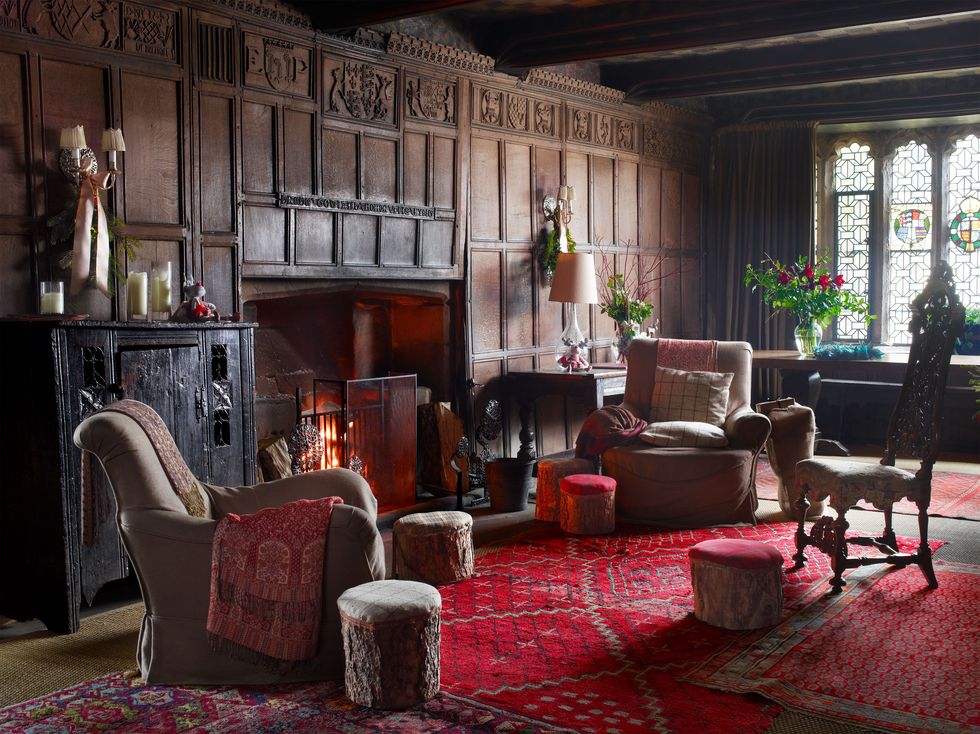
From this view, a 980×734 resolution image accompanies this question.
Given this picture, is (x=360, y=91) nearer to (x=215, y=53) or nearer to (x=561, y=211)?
(x=215, y=53)

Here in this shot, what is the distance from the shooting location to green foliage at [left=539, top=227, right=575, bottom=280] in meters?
8.00

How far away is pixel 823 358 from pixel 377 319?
3558mm

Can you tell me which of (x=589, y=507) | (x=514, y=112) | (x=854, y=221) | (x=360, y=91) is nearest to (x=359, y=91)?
(x=360, y=91)

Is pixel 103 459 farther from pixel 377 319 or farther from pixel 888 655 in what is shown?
pixel 377 319

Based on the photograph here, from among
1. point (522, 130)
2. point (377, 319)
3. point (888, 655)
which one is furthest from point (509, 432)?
point (888, 655)

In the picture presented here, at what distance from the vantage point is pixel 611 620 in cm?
433

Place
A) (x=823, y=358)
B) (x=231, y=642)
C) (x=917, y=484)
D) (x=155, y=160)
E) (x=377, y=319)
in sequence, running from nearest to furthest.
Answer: (x=231, y=642) < (x=917, y=484) < (x=155, y=160) < (x=377, y=319) < (x=823, y=358)

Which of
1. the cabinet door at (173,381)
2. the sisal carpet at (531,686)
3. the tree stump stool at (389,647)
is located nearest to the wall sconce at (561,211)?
the sisal carpet at (531,686)

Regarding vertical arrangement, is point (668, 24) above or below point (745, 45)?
below

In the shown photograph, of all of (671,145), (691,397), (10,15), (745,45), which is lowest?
(691,397)

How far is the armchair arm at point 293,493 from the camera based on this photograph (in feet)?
13.5

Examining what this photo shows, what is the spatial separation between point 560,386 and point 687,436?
1.47 metres

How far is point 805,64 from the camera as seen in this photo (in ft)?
26.7

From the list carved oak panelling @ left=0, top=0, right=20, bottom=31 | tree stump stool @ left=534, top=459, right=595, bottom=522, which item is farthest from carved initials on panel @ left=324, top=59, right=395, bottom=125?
tree stump stool @ left=534, top=459, right=595, bottom=522
